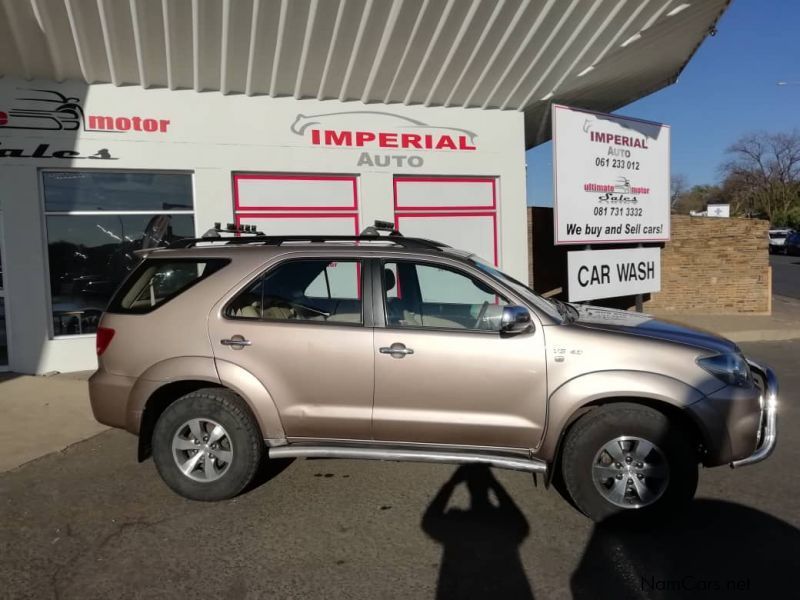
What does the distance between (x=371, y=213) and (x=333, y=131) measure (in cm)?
145

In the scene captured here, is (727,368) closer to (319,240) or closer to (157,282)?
(319,240)

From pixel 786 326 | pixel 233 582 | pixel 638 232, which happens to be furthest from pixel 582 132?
pixel 233 582

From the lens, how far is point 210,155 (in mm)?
8867

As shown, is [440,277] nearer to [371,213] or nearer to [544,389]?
[544,389]

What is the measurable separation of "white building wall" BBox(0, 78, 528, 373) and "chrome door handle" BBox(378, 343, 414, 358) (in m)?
5.98

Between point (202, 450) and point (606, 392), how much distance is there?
9.03ft

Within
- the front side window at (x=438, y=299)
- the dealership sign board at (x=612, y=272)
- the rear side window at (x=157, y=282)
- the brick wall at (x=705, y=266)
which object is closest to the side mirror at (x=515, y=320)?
the front side window at (x=438, y=299)

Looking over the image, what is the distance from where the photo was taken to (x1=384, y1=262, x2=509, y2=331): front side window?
4.02 metres

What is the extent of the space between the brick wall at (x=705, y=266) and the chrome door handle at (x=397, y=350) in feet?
28.8

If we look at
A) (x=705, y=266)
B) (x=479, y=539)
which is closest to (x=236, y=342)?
(x=479, y=539)

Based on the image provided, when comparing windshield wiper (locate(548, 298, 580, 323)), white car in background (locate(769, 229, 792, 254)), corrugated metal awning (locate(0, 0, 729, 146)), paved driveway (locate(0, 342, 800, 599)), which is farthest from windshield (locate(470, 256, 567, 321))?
white car in background (locate(769, 229, 792, 254))

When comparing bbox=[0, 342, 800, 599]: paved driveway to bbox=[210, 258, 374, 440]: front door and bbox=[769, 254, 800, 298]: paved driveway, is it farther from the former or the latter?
bbox=[769, 254, 800, 298]: paved driveway

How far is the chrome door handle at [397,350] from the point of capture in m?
3.87

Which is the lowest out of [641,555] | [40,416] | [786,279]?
[641,555]
